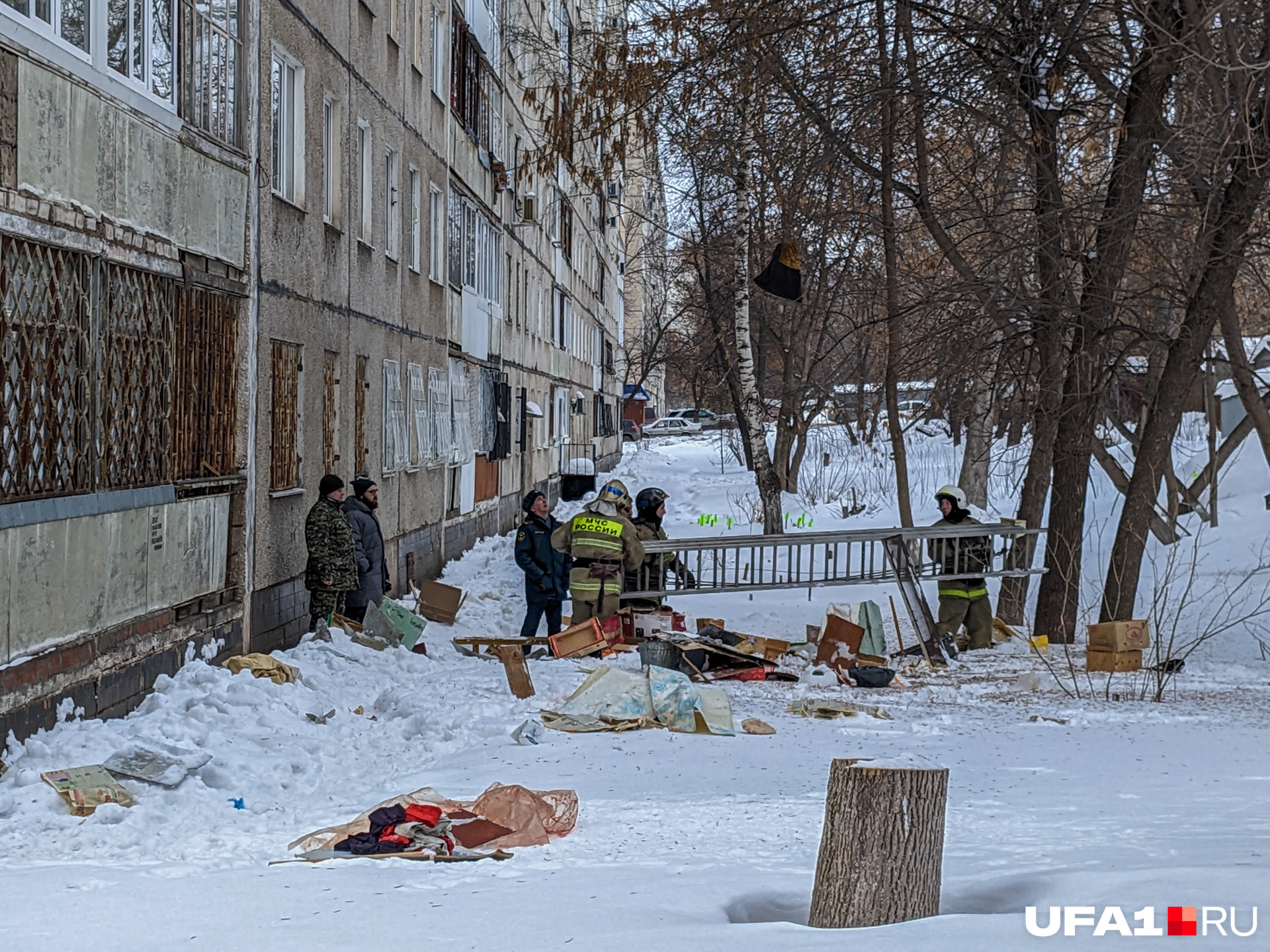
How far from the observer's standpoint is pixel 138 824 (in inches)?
261

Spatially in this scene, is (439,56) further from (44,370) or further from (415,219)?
(44,370)

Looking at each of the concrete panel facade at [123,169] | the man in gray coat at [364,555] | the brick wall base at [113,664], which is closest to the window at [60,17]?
the concrete panel facade at [123,169]

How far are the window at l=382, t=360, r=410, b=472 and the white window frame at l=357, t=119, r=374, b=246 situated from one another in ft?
5.46

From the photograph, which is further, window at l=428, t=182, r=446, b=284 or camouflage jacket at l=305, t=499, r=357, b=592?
window at l=428, t=182, r=446, b=284

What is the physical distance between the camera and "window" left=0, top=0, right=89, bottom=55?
7642mm

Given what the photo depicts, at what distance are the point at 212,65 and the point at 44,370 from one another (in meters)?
3.90

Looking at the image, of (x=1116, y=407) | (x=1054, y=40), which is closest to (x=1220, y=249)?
(x=1054, y=40)

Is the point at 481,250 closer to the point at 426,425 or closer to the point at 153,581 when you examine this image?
the point at 426,425

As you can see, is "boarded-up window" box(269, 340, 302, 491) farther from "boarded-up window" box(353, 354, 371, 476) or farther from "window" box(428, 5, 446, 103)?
"window" box(428, 5, 446, 103)

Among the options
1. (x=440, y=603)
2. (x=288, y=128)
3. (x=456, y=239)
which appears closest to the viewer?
(x=288, y=128)

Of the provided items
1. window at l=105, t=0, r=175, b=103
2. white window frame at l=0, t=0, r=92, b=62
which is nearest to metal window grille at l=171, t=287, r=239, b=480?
window at l=105, t=0, r=175, b=103

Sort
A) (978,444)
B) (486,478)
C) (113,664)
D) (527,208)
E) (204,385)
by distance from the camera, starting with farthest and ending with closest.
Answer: (527,208)
(486,478)
(978,444)
(204,385)
(113,664)

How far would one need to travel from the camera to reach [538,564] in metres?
14.8

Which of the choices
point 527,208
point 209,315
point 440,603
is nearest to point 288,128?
point 209,315
